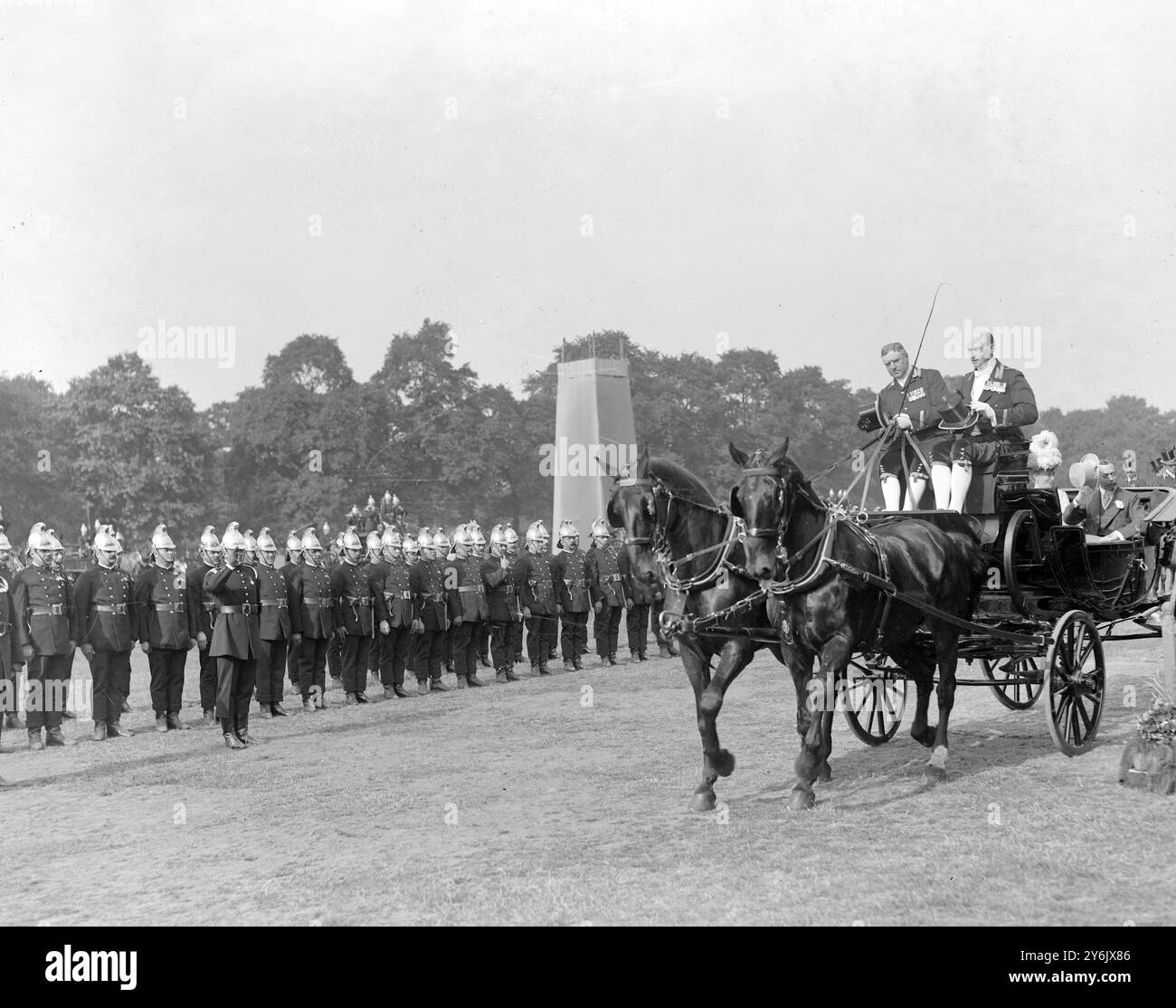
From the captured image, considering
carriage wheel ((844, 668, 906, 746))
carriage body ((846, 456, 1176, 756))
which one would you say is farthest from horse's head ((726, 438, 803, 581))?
carriage wheel ((844, 668, 906, 746))

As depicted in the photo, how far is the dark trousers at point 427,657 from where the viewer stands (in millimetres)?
16875

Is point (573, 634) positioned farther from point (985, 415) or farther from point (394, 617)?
point (985, 415)

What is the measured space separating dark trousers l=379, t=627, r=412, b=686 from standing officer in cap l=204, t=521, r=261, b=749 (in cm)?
354

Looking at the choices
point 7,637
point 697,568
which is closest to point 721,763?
point 697,568

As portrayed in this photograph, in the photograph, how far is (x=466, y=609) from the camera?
17172 mm

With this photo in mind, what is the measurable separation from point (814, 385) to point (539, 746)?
62.0 meters

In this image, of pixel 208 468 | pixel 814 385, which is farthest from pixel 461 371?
pixel 814 385

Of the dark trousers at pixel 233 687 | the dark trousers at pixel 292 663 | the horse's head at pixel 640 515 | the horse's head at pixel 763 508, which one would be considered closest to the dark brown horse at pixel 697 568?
the horse's head at pixel 640 515

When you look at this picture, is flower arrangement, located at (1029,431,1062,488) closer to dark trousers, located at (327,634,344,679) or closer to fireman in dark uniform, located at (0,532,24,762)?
fireman in dark uniform, located at (0,532,24,762)

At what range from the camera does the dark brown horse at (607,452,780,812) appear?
8344 millimetres

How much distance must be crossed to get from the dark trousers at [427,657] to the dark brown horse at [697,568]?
8.62 meters

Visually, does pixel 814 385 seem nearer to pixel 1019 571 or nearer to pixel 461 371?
pixel 461 371

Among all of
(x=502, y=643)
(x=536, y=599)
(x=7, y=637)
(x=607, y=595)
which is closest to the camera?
(x=7, y=637)

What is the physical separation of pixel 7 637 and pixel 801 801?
27.0 ft
